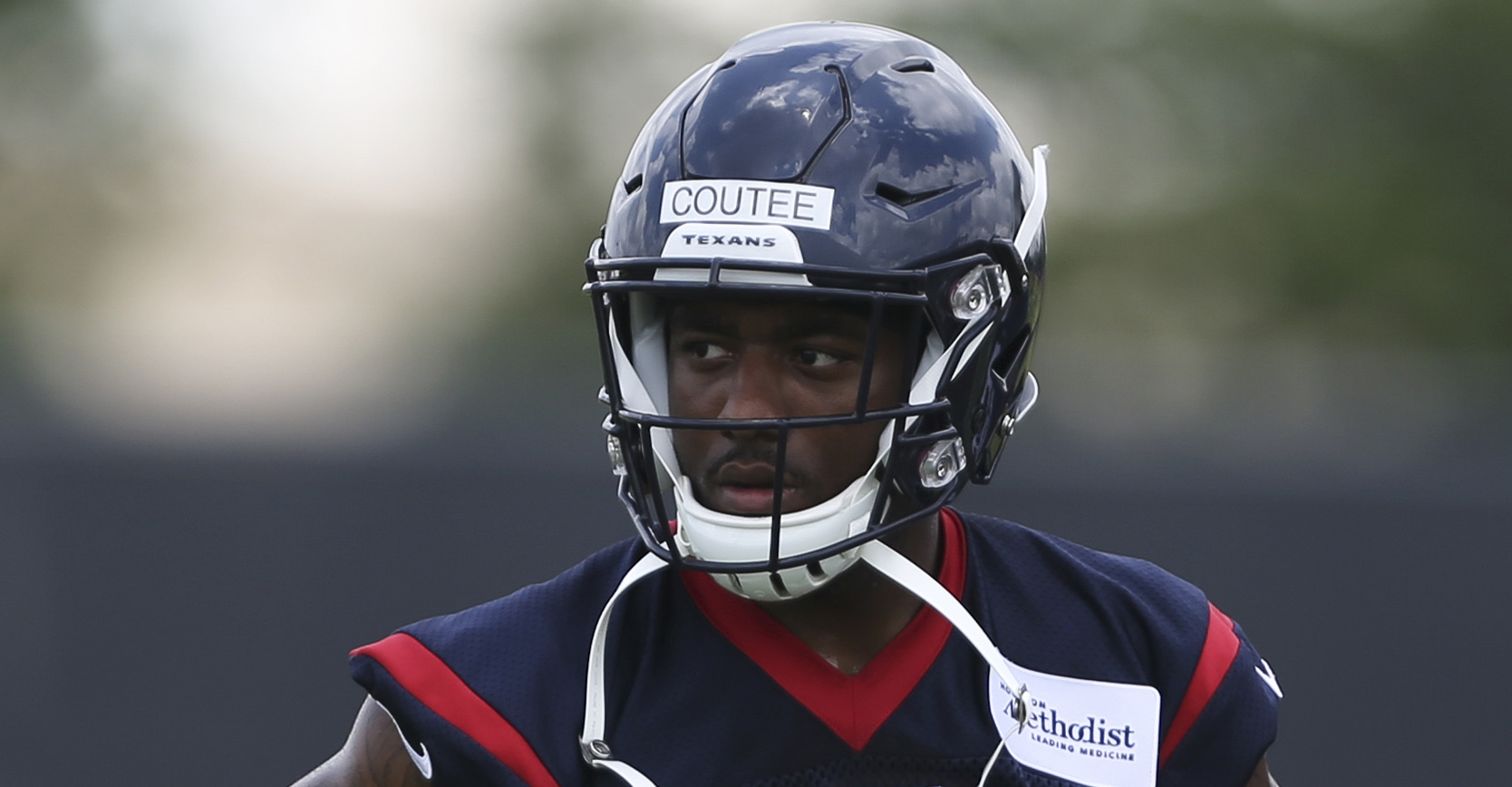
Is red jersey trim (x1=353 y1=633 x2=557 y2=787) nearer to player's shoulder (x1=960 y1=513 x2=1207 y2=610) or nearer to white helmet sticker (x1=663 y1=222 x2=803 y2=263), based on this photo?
white helmet sticker (x1=663 y1=222 x2=803 y2=263)

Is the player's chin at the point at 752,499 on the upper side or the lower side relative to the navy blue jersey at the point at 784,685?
upper

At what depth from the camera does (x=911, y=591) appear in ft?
5.71

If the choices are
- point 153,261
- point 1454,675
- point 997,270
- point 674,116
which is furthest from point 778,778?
point 153,261

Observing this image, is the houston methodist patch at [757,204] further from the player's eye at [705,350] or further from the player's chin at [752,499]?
the player's chin at [752,499]

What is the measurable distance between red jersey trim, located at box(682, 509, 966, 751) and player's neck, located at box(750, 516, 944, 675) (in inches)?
0.6

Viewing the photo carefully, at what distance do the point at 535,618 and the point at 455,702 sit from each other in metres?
0.15

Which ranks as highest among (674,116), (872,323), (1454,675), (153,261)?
(674,116)

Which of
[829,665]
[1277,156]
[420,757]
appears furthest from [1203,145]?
[420,757]

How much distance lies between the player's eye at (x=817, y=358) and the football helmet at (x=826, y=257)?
0.07m

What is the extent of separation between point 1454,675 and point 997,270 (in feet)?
9.60

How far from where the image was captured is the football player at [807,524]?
5.61 feet

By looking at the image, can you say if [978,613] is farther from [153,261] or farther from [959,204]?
[153,261]

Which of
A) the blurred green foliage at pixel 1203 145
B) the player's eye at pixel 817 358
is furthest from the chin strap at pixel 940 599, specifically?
the blurred green foliage at pixel 1203 145

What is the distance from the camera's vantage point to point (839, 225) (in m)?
1.73
